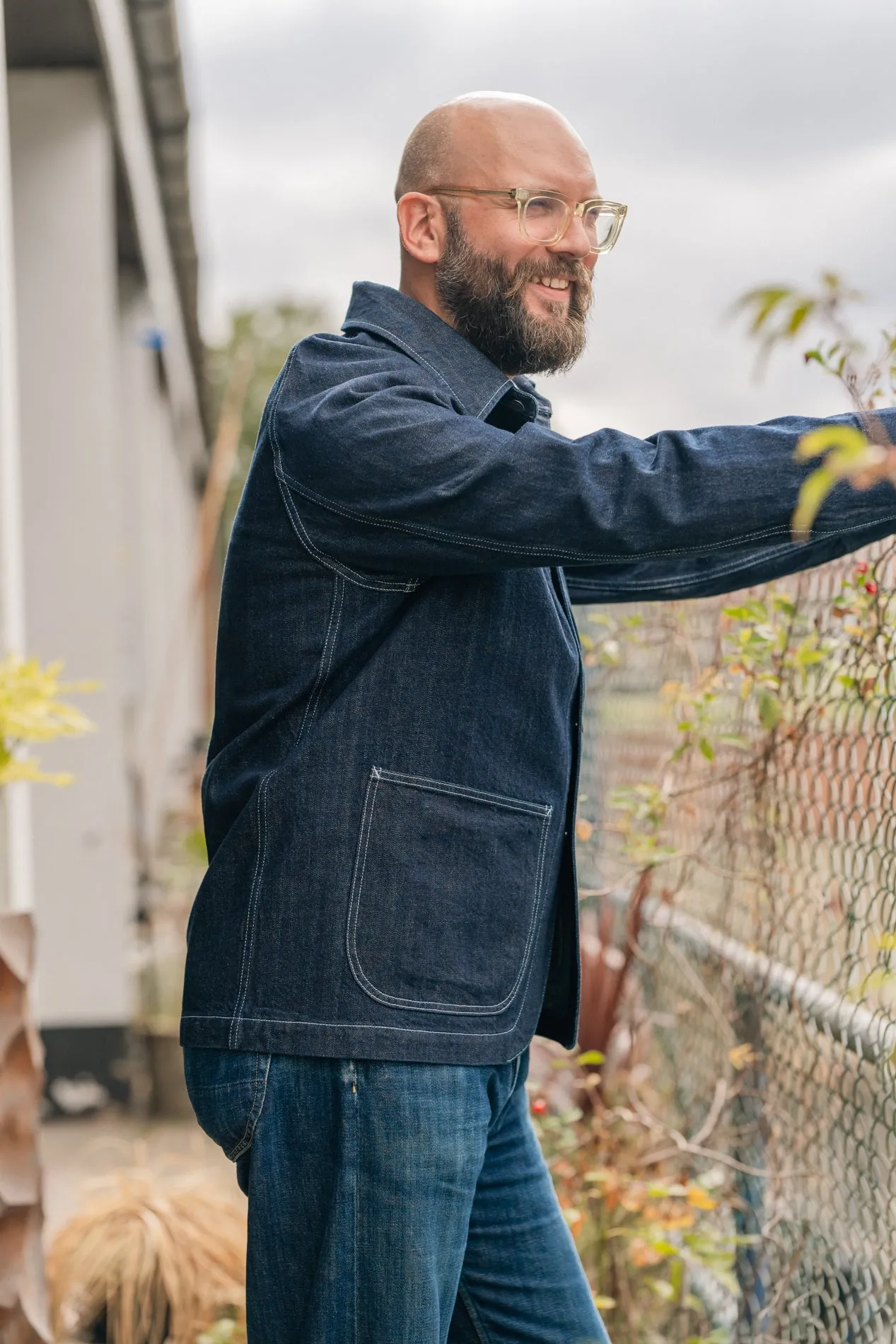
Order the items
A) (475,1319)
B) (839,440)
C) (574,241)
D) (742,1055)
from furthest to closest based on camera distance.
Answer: (742,1055) < (475,1319) < (574,241) < (839,440)

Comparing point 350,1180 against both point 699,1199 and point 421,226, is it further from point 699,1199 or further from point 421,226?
point 421,226

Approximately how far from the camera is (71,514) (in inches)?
203

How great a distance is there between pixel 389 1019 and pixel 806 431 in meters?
0.76

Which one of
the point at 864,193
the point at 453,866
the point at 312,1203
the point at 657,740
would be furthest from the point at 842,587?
the point at 657,740

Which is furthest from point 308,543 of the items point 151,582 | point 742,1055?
point 151,582

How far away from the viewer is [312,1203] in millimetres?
1583

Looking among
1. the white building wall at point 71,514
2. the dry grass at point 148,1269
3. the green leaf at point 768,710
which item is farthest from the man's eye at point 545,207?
the white building wall at point 71,514

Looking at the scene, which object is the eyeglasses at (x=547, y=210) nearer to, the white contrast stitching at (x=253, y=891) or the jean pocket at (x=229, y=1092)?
the white contrast stitching at (x=253, y=891)

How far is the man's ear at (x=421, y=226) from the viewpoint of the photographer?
178cm

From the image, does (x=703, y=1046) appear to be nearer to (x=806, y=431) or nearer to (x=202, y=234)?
(x=806, y=431)

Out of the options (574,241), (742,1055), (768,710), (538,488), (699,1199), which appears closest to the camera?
(538,488)

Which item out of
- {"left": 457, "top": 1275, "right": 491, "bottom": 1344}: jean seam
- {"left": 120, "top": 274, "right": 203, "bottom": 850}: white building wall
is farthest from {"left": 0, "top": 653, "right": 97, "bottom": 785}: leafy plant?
{"left": 120, "top": 274, "right": 203, "bottom": 850}: white building wall

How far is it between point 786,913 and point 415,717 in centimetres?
109

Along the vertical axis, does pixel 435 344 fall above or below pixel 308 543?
above
